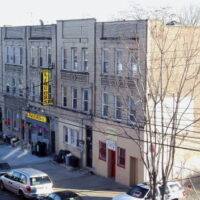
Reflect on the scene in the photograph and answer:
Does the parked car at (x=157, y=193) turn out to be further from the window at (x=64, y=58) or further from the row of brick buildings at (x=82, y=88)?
the window at (x=64, y=58)

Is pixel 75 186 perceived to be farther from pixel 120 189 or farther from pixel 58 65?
pixel 58 65

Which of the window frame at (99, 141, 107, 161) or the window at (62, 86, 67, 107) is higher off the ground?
the window at (62, 86, 67, 107)

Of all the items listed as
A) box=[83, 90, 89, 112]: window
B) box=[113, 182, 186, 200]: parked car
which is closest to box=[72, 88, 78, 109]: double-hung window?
box=[83, 90, 89, 112]: window

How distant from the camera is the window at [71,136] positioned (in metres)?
32.6

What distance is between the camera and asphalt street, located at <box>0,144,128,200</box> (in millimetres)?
26047

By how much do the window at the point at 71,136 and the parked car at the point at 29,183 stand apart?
25.0 feet

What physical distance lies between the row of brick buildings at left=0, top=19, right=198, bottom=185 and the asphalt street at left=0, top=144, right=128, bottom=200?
0.83 m

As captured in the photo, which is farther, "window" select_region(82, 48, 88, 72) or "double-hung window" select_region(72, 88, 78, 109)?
"double-hung window" select_region(72, 88, 78, 109)

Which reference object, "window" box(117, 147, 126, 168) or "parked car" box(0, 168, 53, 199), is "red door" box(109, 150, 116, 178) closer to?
"window" box(117, 147, 126, 168)

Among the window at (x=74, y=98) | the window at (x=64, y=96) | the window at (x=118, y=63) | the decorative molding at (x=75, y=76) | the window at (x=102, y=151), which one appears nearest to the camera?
the window at (x=118, y=63)

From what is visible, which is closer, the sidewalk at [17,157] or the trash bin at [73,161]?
the trash bin at [73,161]

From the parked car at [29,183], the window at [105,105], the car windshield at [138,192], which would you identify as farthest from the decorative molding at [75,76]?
the car windshield at [138,192]

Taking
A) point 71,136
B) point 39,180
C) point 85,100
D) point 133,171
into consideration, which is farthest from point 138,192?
point 71,136

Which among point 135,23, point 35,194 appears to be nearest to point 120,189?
point 35,194
